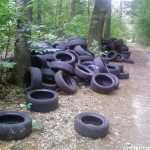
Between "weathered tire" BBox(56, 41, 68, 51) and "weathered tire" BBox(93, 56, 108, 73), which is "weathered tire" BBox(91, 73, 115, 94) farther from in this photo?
"weathered tire" BBox(56, 41, 68, 51)

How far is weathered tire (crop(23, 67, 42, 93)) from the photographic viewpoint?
20.1 feet

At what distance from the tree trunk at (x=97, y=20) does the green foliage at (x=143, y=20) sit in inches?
531

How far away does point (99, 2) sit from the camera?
41.2 feet

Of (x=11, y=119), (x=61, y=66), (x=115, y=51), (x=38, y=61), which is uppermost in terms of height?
(x=38, y=61)

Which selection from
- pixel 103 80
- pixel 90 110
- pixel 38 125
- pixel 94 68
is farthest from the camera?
pixel 94 68

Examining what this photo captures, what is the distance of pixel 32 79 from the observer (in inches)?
239

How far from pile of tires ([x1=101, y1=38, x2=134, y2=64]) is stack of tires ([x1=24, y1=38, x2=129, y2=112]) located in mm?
3263

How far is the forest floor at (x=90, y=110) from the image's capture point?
165 inches

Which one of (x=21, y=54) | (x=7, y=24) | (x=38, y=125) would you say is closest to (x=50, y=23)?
(x=21, y=54)

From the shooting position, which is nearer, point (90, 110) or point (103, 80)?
point (90, 110)

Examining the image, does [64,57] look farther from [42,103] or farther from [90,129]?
[90,129]

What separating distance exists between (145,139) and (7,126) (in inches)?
102

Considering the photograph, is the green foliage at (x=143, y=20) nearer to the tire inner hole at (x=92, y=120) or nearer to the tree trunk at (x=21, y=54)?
the tree trunk at (x=21, y=54)

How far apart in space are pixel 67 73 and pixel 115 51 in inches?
244
